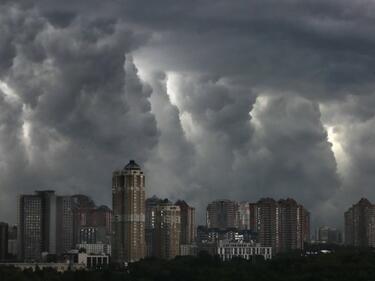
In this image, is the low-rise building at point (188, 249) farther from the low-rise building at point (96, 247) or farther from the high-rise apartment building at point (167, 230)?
the low-rise building at point (96, 247)

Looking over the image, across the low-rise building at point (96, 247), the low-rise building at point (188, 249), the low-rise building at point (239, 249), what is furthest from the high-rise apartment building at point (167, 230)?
the low-rise building at point (239, 249)

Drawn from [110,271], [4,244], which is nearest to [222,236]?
[4,244]

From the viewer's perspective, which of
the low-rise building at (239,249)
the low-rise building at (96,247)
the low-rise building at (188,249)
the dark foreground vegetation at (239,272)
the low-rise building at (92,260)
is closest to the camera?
the dark foreground vegetation at (239,272)

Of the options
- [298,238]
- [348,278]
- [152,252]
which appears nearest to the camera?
[348,278]

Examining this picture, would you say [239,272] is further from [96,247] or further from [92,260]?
[96,247]

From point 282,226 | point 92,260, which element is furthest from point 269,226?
point 92,260

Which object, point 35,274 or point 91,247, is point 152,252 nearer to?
point 91,247
